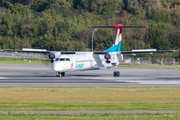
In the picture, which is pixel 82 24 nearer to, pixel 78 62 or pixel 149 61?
pixel 149 61

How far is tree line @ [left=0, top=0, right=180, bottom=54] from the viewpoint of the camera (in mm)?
85875

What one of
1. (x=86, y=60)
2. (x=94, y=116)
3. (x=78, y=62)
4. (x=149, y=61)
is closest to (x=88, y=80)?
(x=78, y=62)

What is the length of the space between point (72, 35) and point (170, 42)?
28515 mm

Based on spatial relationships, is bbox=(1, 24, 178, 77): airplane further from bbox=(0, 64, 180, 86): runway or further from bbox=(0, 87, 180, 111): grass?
bbox=(0, 87, 180, 111): grass

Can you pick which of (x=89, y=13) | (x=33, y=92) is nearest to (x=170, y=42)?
(x=89, y=13)

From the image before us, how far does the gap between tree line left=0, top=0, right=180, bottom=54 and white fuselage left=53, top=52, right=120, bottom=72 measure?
4468 cm

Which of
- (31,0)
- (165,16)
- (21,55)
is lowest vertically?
(21,55)

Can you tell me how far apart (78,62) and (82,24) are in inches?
2617

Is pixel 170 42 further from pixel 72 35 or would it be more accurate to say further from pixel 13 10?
pixel 13 10

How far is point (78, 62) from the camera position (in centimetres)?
3312

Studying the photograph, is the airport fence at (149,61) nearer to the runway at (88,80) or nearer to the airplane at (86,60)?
the runway at (88,80)

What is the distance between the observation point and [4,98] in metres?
17.1

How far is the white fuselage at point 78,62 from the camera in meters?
31.2

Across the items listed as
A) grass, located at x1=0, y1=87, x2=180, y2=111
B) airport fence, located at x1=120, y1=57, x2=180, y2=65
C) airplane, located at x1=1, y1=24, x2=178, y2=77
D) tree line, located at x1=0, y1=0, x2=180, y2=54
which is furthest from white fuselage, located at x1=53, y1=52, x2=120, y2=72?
tree line, located at x1=0, y1=0, x2=180, y2=54
